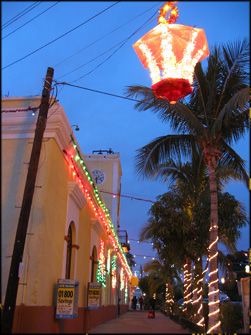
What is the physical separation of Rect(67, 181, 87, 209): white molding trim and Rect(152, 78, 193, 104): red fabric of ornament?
3.85 metres

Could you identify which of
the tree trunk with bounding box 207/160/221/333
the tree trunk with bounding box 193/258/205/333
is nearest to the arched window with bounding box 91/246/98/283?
the tree trunk with bounding box 193/258/205/333

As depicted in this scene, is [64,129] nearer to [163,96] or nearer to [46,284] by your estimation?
[163,96]

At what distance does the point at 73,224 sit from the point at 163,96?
509 centimetres

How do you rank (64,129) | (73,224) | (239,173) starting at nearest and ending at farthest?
(64,129), (73,224), (239,173)

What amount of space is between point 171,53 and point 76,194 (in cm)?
496

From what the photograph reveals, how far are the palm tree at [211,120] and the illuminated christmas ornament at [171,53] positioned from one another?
364cm

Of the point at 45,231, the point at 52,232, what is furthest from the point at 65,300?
the point at 45,231

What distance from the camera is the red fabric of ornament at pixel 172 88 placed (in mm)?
7051

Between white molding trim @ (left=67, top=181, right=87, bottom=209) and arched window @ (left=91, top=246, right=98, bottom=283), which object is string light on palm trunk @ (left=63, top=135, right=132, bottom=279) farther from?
arched window @ (left=91, top=246, right=98, bottom=283)

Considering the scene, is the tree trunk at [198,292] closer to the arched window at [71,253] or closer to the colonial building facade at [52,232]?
the colonial building facade at [52,232]

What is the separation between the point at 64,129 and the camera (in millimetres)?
8750

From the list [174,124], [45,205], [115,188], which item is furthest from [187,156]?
[115,188]

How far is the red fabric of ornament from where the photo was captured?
7051mm

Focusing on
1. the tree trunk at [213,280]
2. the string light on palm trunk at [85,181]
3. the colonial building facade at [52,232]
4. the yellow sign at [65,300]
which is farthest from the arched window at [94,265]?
the yellow sign at [65,300]
